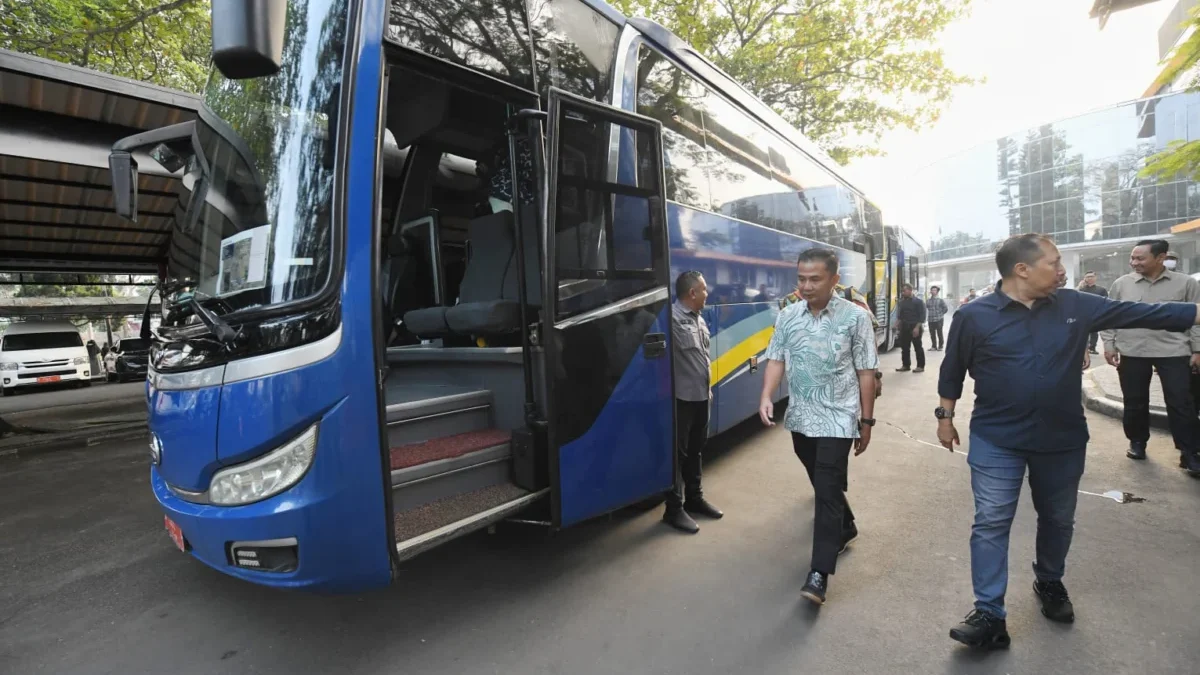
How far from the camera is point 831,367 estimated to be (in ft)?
10.1

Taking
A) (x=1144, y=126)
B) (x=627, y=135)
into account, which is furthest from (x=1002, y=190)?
(x=627, y=135)

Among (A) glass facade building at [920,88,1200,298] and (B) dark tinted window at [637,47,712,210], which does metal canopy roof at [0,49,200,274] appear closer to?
(B) dark tinted window at [637,47,712,210]

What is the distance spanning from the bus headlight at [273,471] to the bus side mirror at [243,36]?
4.35 feet

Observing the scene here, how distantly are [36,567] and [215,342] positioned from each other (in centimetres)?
303

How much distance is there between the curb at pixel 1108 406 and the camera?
6.19 meters

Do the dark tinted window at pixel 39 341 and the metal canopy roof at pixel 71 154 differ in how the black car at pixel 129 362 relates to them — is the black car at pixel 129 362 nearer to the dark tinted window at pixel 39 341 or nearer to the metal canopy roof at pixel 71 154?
the dark tinted window at pixel 39 341

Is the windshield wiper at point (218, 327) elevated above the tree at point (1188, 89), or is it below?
below

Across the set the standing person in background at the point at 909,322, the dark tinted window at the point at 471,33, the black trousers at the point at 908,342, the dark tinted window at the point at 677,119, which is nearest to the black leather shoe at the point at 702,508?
the dark tinted window at the point at 677,119

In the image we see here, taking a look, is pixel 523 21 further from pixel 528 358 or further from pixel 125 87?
pixel 125 87

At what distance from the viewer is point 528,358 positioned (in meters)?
3.24

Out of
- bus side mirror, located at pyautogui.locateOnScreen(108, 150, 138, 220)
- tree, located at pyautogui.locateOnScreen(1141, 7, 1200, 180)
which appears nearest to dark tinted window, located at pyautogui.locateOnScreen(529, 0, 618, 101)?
bus side mirror, located at pyautogui.locateOnScreen(108, 150, 138, 220)

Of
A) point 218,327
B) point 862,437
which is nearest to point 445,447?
point 218,327

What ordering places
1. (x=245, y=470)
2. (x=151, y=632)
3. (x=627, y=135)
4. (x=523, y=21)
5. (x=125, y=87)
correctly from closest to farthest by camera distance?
(x=245, y=470), (x=151, y=632), (x=523, y=21), (x=627, y=135), (x=125, y=87)

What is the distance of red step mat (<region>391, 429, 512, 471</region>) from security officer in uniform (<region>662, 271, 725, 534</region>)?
50.9 inches
